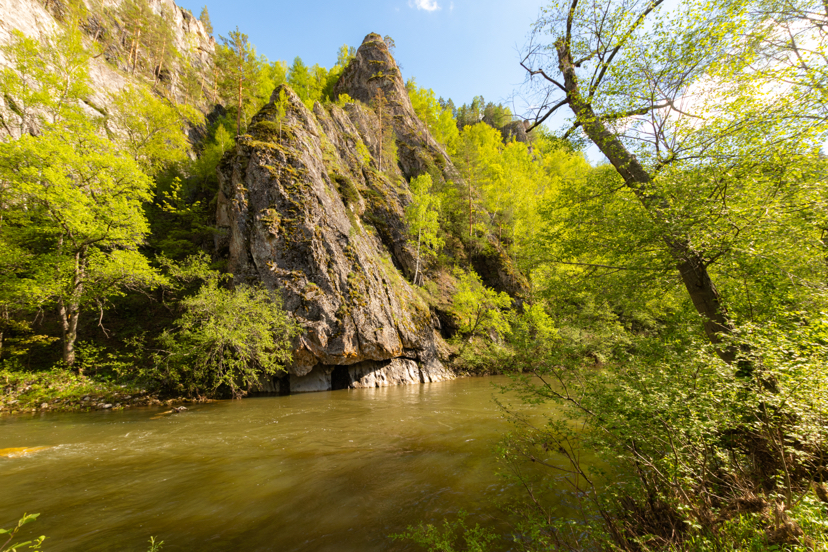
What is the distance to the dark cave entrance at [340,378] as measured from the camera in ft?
56.1

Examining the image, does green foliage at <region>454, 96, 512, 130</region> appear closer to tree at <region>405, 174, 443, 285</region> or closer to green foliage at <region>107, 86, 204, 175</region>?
tree at <region>405, 174, 443, 285</region>

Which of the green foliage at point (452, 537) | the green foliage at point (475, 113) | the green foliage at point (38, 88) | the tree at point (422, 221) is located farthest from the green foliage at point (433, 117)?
the green foliage at point (452, 537)

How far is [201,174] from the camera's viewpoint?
26312 millimetres

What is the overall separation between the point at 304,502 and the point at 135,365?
1401 centimetres

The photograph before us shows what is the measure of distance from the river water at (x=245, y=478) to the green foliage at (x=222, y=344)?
2719 mm

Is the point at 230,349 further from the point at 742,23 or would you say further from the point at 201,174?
the point at 201,174

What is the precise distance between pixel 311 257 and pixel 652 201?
15.0m

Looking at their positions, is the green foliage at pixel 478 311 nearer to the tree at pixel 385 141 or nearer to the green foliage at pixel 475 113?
the tree at pixel 385 141

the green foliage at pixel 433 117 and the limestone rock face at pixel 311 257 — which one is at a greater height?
the green foliage at pixel 433 117

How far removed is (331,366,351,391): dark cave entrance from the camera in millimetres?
17109

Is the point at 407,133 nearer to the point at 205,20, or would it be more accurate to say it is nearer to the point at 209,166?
the point at 209,166

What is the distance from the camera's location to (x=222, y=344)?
12.9 meters

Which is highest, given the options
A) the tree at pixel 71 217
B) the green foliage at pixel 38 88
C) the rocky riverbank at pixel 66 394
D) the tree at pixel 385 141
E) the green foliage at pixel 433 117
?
the green foliage at pixel 433 117

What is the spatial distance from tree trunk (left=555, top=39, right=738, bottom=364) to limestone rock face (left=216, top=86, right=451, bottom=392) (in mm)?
13476
